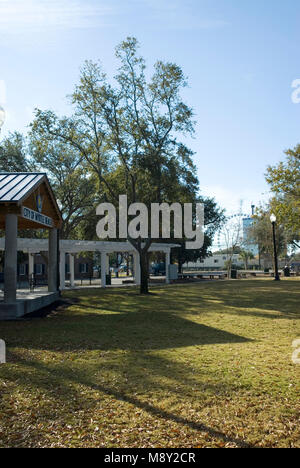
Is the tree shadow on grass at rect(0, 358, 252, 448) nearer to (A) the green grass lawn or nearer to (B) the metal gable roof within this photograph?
(A) the green grass lawn

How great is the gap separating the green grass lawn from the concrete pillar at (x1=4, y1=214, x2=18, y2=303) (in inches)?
61.2

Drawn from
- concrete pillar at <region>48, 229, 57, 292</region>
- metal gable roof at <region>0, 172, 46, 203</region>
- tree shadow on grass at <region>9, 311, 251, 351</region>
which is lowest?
tree shadow on grass at <region>9, 311, 251, 351</region>

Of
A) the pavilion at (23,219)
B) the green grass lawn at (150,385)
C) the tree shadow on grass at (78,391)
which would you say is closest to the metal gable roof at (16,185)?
the pavilion at (23,219)

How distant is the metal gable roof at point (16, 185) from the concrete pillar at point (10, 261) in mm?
679

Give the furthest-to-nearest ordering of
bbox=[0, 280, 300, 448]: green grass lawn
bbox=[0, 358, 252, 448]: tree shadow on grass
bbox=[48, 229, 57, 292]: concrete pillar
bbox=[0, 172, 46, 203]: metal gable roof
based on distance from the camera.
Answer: bbox=[48, 229, 57, 292]: concrete pillar, bbox=[0, 172, 46, 203]: metal gable roof, bbox=[0, 358, 252, 448]: tree shadow on grass, bbox=[0, 280, 300, 448]: green grass lawn

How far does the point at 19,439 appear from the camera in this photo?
14.3 feet

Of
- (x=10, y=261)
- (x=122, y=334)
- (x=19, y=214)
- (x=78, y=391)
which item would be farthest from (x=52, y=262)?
(x=78, y=391)

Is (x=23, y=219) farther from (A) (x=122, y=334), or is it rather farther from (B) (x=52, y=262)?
(A) (x=122, y=334)

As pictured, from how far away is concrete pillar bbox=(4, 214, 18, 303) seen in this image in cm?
1314

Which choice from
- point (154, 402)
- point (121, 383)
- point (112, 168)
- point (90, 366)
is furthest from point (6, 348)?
point (112, 168)

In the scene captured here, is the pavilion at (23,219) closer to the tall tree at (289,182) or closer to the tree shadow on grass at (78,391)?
the tree shadow on grass at (78,391)

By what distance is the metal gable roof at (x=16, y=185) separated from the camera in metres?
13.0

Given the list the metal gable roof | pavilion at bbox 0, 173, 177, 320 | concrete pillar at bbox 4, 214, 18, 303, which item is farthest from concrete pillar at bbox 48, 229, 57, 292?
concrete pillar at bbox 4, 214, 18, 303
